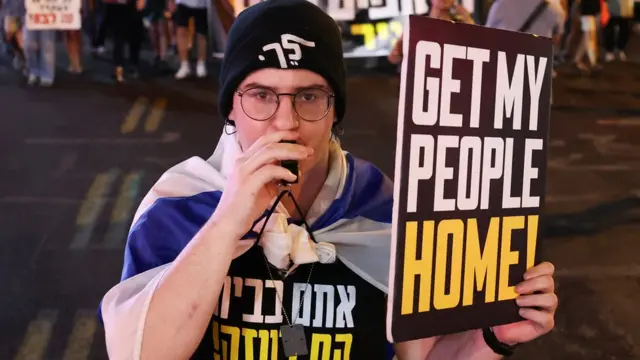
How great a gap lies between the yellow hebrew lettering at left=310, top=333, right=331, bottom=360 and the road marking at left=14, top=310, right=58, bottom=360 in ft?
7.17

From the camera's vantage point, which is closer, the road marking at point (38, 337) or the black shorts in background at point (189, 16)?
the road marking at point (38, 337)

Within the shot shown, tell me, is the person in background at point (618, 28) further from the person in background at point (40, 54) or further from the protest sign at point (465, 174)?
the protest sign at point (465, 174)

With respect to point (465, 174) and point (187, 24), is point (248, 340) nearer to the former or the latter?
point (465, 174)

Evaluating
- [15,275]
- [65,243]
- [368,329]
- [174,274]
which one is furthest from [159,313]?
[65,243]

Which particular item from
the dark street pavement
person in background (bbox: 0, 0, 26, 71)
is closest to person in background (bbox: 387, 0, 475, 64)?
the dark street pavement

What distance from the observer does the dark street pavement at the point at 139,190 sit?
3449mm

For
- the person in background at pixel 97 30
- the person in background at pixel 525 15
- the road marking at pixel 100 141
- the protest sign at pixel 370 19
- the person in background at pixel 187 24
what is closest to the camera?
the protest sign at pixel 370 19

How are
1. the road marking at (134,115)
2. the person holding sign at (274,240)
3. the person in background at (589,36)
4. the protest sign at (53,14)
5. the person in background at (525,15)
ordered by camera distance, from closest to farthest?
the person holding sign at (274,240) → the person in background at (525,15) → the road marking at (134,115) → the protest sign at (53,14) → the person in background at (589,36)

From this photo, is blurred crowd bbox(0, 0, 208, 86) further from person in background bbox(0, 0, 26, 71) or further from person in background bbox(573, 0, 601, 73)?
person in background bbox(573, 0, 601, 73)

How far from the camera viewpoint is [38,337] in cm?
331

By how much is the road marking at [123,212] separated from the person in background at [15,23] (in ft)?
14.1

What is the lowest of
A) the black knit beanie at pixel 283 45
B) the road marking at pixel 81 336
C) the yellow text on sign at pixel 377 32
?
the road marking at pixel 81 336

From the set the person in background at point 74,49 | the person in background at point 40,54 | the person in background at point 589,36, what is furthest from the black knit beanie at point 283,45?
the person in background at point 589,36

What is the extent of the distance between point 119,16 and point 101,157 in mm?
3456
